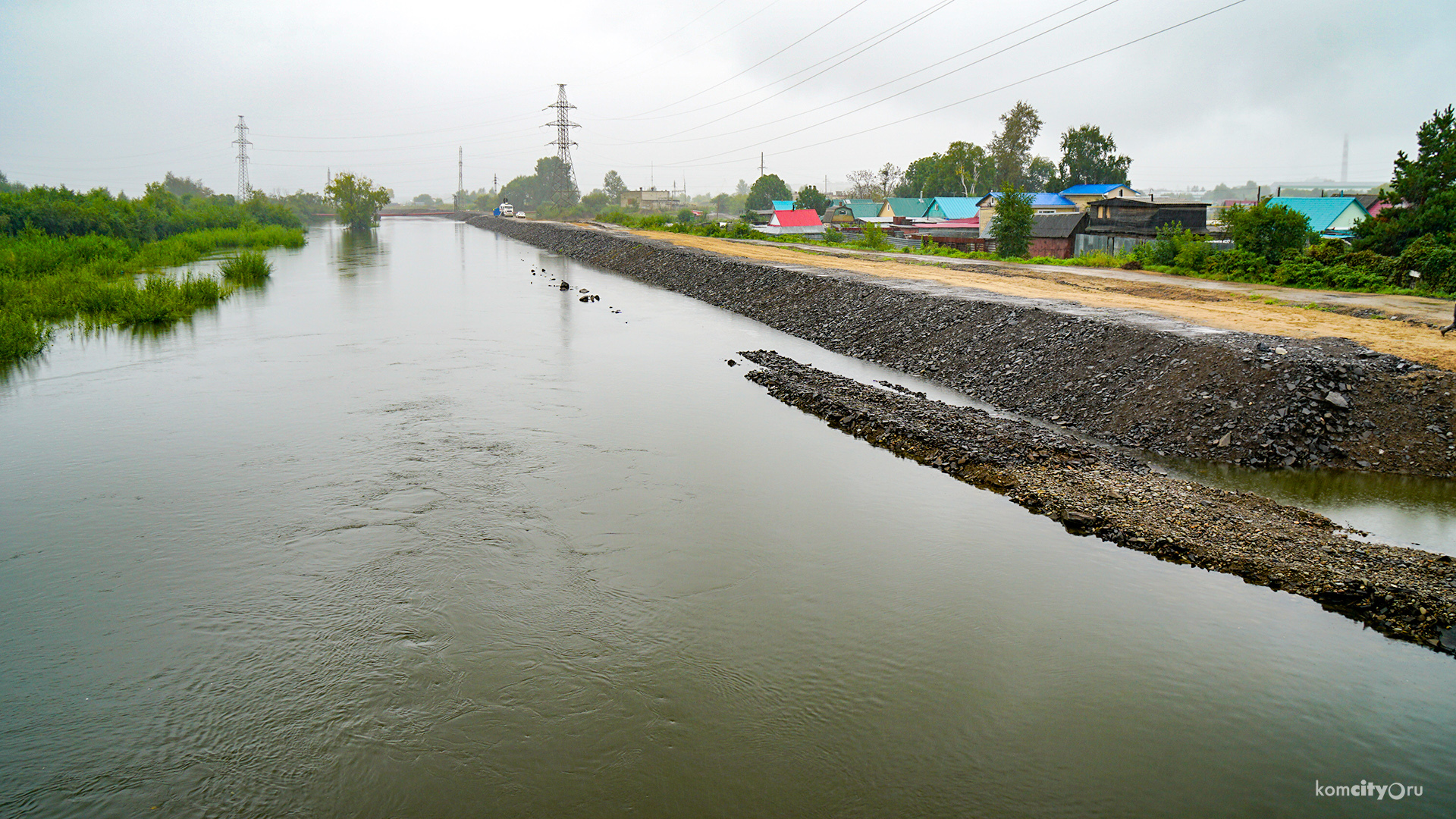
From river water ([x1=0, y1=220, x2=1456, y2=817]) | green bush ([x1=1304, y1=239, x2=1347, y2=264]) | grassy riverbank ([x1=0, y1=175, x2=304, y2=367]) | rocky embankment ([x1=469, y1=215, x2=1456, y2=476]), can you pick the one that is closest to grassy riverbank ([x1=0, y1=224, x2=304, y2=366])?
grassy riverbank ([x1=0, y1=175, x2=304, y2=367])

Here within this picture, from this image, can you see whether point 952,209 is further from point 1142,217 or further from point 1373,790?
point 1373,790

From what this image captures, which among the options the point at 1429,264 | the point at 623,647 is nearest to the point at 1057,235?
the point at 1429,264

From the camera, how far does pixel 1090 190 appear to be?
265ft

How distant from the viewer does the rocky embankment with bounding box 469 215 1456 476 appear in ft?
43.8

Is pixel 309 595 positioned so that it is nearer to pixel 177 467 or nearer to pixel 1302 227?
pixel 177 467

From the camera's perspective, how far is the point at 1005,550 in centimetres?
1064

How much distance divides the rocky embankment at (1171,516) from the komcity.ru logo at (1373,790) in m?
2.46

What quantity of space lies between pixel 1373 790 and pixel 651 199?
6528 inches

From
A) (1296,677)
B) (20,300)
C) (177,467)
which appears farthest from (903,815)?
(20,300)

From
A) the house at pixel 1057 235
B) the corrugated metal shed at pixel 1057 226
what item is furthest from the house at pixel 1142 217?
the house at pixel 1057 235

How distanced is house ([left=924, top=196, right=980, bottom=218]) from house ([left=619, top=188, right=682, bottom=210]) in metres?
80.9

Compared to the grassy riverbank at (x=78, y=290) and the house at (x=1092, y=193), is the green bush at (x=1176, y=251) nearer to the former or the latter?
the grassy riverbank at (x=78, y=290)

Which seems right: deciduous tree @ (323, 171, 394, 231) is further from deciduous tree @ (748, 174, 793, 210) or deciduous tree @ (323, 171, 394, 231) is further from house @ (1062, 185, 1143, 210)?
house @ (1062, 185, 1143, 210)

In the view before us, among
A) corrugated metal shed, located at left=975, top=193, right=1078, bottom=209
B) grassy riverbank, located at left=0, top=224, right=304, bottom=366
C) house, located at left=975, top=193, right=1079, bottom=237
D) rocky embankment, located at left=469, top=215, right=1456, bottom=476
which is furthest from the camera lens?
corrugated metal shed, located at left=975, top=193, right=1078, bottom=209
